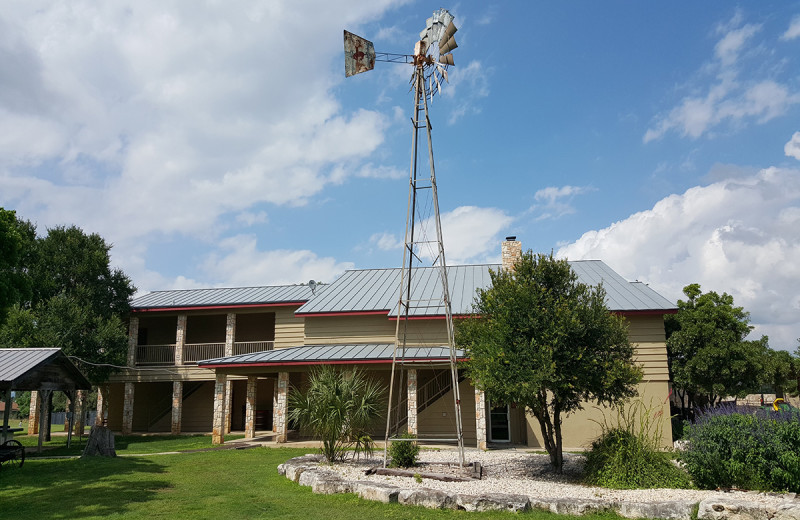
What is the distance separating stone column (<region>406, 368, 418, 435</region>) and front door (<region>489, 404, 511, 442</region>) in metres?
3.54

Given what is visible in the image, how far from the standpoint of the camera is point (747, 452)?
420 inches

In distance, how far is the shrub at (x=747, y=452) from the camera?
10344 millimetres

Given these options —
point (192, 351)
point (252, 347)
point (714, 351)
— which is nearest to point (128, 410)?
point (192, 351)

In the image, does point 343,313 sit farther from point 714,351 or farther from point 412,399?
point 714,351

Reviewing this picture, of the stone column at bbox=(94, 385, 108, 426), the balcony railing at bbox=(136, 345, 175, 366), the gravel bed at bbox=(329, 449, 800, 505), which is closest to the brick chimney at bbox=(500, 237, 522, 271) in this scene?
the gravel bed at bbox=(329, 449, 800, 505)

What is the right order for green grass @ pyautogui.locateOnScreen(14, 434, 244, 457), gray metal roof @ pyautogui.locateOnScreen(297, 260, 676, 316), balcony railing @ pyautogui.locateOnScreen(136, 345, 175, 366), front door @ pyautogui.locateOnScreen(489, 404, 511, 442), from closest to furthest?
green grass @ pyautogui.locateOnScreen(14, 434, 244, 457) < front door @ pyautogui.locateOnScreen(489, 404, 511, 442) < gray metal roof @ pyautogui.locateOnScreen(297, 260, 676, 316) < balcony railing @ pyautogui.locateOnScreen(136, 345, 175, 366)

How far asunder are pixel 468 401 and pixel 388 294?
5901 millimetres

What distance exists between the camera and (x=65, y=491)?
11414mm

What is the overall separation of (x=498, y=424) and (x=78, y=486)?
14.7 meters

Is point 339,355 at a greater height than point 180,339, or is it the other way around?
point 180,339

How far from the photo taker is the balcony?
2734cm

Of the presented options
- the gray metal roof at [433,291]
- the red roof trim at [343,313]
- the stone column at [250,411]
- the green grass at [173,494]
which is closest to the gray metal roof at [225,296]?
the gray metal roof at [433,291]

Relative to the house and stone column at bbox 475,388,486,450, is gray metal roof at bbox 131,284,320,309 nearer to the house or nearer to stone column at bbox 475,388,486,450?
the house

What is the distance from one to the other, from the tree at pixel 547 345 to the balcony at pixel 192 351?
1667 centimetres
